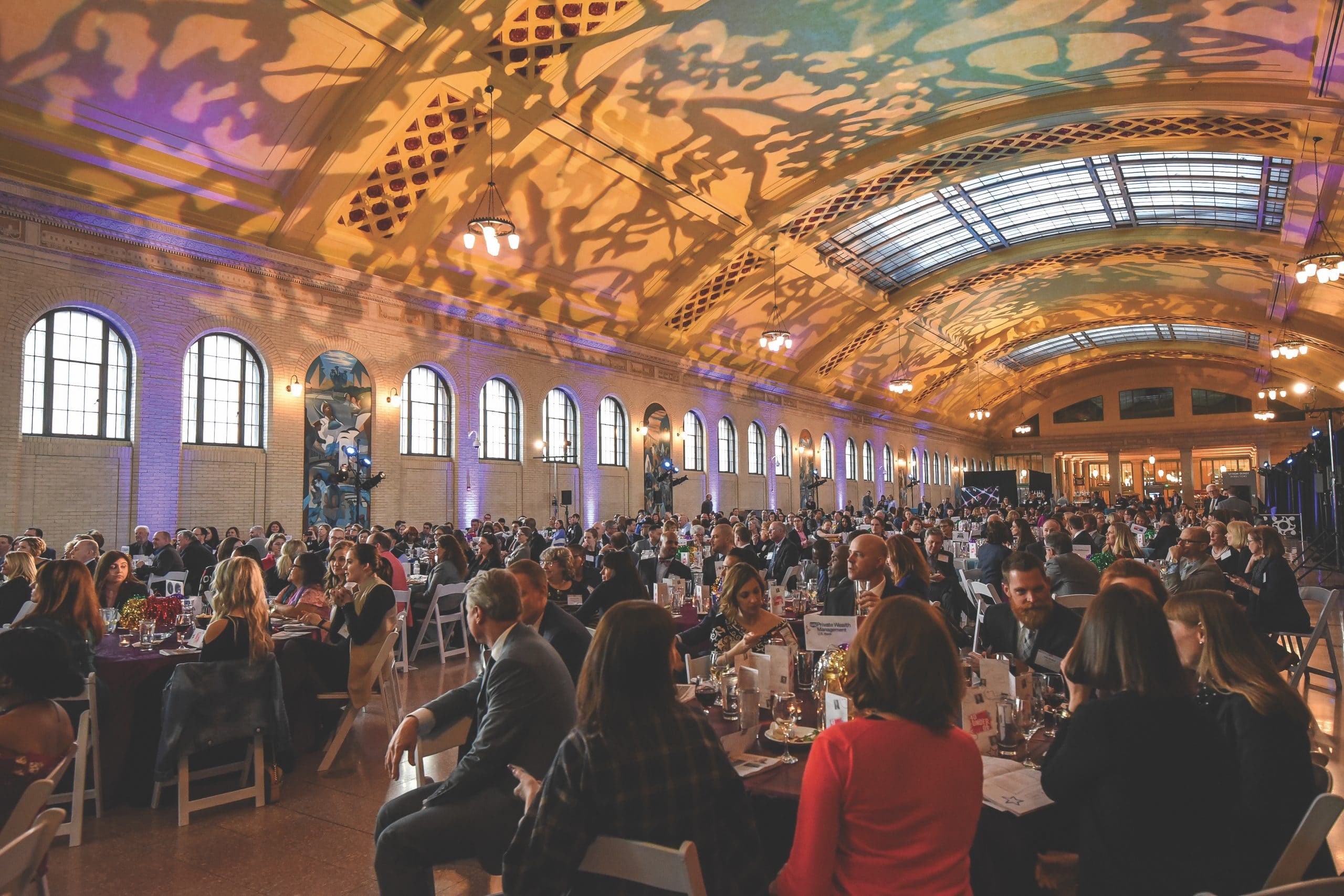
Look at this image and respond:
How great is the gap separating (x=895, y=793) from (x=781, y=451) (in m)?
26.6

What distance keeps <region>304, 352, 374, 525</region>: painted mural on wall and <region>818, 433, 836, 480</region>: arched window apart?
18.7 m

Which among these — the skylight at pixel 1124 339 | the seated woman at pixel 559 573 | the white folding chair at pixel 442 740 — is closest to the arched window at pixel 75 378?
the seated woman at pixel 559 573

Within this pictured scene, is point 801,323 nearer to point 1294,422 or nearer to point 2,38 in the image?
point 2,38

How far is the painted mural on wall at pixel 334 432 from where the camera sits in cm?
1422

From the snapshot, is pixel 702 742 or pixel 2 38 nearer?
pixel 702 742

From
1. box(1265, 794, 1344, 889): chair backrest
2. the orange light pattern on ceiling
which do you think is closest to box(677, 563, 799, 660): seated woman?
box(1265, 794, 1344, 889): chair backrest

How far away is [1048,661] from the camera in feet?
12.7

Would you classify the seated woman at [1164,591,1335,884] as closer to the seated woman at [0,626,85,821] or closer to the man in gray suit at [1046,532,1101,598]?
the man in gray suit at [1046,532,1101,598]

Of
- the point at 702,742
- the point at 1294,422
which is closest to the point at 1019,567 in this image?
the point at 702,742

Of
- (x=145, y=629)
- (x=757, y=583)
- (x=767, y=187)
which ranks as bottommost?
(x=145, y=629)

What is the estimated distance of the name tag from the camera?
385 cm

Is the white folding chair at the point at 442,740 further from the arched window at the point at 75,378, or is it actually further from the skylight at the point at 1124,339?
the skylight at the point at 1124,339

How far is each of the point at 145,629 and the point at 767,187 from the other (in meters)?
14.6

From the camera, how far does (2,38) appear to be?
30.8 ft
